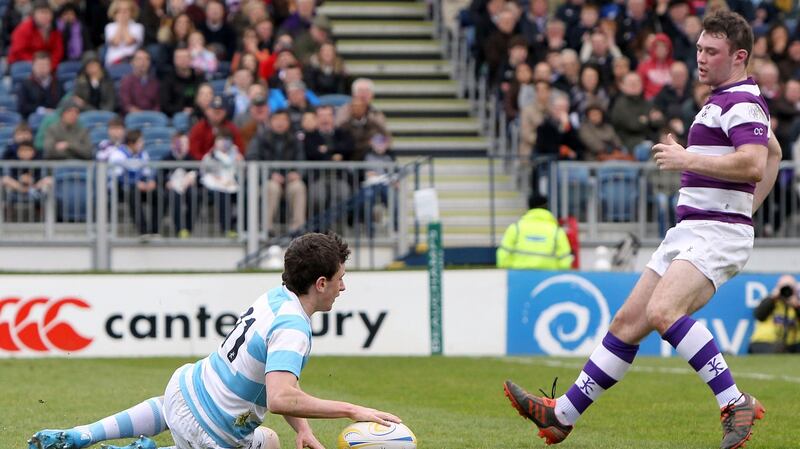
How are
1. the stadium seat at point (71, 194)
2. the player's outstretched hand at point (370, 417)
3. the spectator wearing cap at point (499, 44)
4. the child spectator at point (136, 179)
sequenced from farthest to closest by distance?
the spectator wearing cap at point (499, 44)
the child spectator at point (136, 179)
the stadium seat at point (71, 194)
the player's outstretched hand at point (370, 417)

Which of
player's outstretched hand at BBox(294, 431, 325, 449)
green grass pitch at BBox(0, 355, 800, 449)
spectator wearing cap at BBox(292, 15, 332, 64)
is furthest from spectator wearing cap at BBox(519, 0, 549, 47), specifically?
player's outstretched hand at BBox(294, 431, 325, 449)

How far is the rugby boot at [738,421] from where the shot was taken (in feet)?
28.6

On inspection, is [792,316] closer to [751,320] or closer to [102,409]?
[751,320]

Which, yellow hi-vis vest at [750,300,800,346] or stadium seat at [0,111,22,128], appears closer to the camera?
yellow hi-vis vest at [750,300,800,346]

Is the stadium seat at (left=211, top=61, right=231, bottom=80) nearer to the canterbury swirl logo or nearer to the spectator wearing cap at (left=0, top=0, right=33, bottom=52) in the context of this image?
the spectator wearing cap at (left=0, top=0, right=33, bottom=52)

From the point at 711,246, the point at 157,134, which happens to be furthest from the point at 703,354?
the point at 157,134

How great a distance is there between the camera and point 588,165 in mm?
21094

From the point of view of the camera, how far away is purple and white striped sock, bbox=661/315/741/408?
29.2 ft

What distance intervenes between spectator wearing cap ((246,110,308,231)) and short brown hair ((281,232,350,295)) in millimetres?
12818

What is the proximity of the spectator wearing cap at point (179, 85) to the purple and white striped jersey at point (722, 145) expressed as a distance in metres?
13.9

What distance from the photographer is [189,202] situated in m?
20.5

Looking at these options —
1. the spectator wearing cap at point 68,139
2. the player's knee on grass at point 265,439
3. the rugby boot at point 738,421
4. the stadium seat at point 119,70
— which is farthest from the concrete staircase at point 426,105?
the player's knee on grass at point 265,439

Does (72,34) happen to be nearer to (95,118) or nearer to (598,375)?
(95,118)

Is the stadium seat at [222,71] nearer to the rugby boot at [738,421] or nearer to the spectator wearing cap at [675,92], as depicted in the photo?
the spectator wearing cap at [675,92]
